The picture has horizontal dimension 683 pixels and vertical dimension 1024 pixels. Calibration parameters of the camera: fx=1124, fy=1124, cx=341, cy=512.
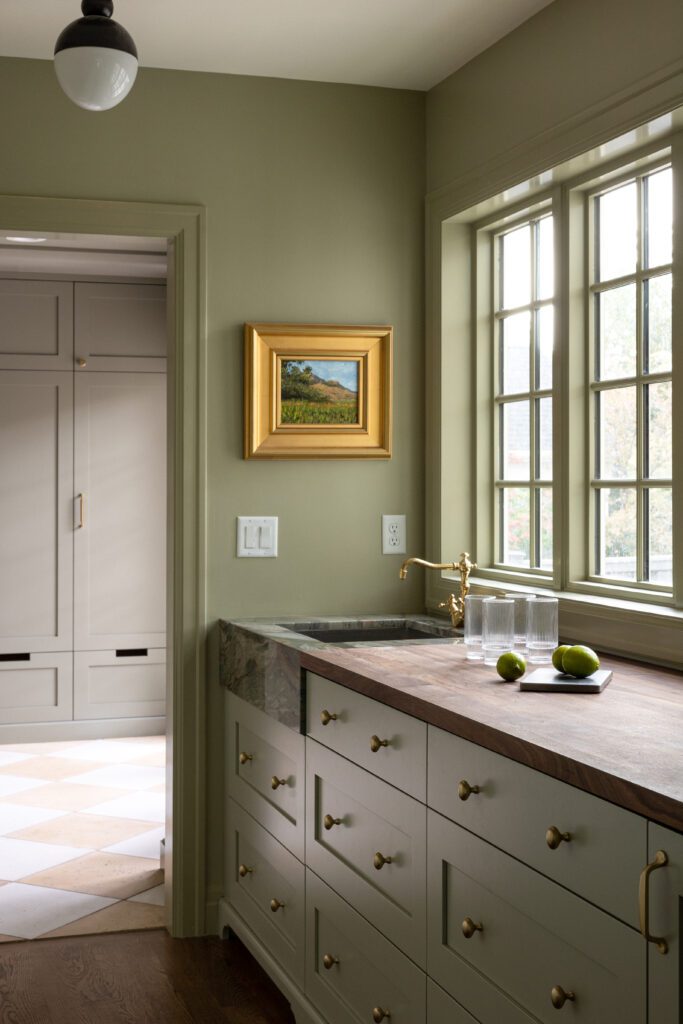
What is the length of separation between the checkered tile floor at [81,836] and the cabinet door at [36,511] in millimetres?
646

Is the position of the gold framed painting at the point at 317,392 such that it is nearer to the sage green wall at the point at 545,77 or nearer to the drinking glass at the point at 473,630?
the sage green wall at the point at 545,77

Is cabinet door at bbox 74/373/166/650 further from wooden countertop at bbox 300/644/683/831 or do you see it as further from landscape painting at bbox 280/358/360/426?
wooden countertop at bbox 300/644/683/831

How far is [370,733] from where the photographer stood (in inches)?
90.0

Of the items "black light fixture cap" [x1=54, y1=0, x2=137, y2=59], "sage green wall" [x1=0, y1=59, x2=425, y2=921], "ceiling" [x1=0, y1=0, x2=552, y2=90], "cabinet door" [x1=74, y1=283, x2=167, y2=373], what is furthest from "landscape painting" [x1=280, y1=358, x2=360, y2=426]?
"cabinet door" [x1=74, y1=283, x2=167, y2=373]

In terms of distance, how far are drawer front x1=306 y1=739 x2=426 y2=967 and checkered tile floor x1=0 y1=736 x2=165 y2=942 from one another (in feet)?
3.63

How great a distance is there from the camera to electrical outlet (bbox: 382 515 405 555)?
3486 mm

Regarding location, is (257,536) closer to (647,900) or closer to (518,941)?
(518,941)

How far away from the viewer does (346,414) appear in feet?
11.2

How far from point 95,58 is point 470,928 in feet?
5.78

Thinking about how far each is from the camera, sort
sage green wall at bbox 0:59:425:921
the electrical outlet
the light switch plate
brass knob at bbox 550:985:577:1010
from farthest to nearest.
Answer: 1. the electrical outlet
2. the light switch plate
3. sage green wall at bbox 0:59:425:921
4. brass knob at bbox 550:985:577:1010

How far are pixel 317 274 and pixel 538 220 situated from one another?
2.23ft

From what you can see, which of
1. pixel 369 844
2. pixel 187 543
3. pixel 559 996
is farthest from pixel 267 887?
pixel 559 996

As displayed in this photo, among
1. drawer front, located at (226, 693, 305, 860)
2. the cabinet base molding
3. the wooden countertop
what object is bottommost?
the cabinet base molding

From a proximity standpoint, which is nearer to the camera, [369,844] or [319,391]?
[369,844]
